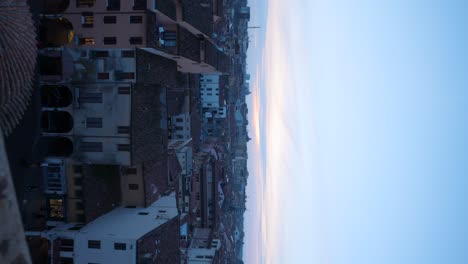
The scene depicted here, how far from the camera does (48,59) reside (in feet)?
107

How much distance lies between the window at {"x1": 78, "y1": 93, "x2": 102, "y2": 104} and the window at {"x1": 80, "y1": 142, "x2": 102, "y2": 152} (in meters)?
3.63

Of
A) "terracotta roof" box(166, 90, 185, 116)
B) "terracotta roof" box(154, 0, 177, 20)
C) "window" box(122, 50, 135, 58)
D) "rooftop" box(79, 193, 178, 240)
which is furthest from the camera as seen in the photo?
"terracotta roof" box(166, 90, 185, 116)

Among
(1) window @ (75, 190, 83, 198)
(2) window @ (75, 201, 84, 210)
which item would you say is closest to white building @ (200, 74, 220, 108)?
(1) window @ (75, 190, 83, 198)

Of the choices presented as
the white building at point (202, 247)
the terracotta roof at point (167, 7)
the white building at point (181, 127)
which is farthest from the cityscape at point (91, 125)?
the white building at point (181, 127)

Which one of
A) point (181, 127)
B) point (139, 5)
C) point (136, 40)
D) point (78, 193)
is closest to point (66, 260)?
point (78, 193)

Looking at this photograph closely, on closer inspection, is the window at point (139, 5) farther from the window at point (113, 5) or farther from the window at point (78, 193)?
the window at point (78, 193)

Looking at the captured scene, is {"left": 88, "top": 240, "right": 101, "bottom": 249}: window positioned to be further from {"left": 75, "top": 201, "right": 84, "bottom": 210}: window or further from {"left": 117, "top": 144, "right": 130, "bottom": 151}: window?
{"left": 117, "top": 144, "right": 130, "bottom": 151}: window

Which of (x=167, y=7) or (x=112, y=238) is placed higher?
(x=167, y=7)

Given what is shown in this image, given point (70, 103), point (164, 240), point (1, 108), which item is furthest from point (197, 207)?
point (1, 108)

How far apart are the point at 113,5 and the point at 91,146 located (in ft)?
41.1

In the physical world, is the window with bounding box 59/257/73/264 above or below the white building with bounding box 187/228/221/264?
above

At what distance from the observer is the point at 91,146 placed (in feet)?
108

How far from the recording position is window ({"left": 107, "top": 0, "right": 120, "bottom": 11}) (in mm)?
33312

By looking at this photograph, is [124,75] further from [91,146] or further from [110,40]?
[91,146]
